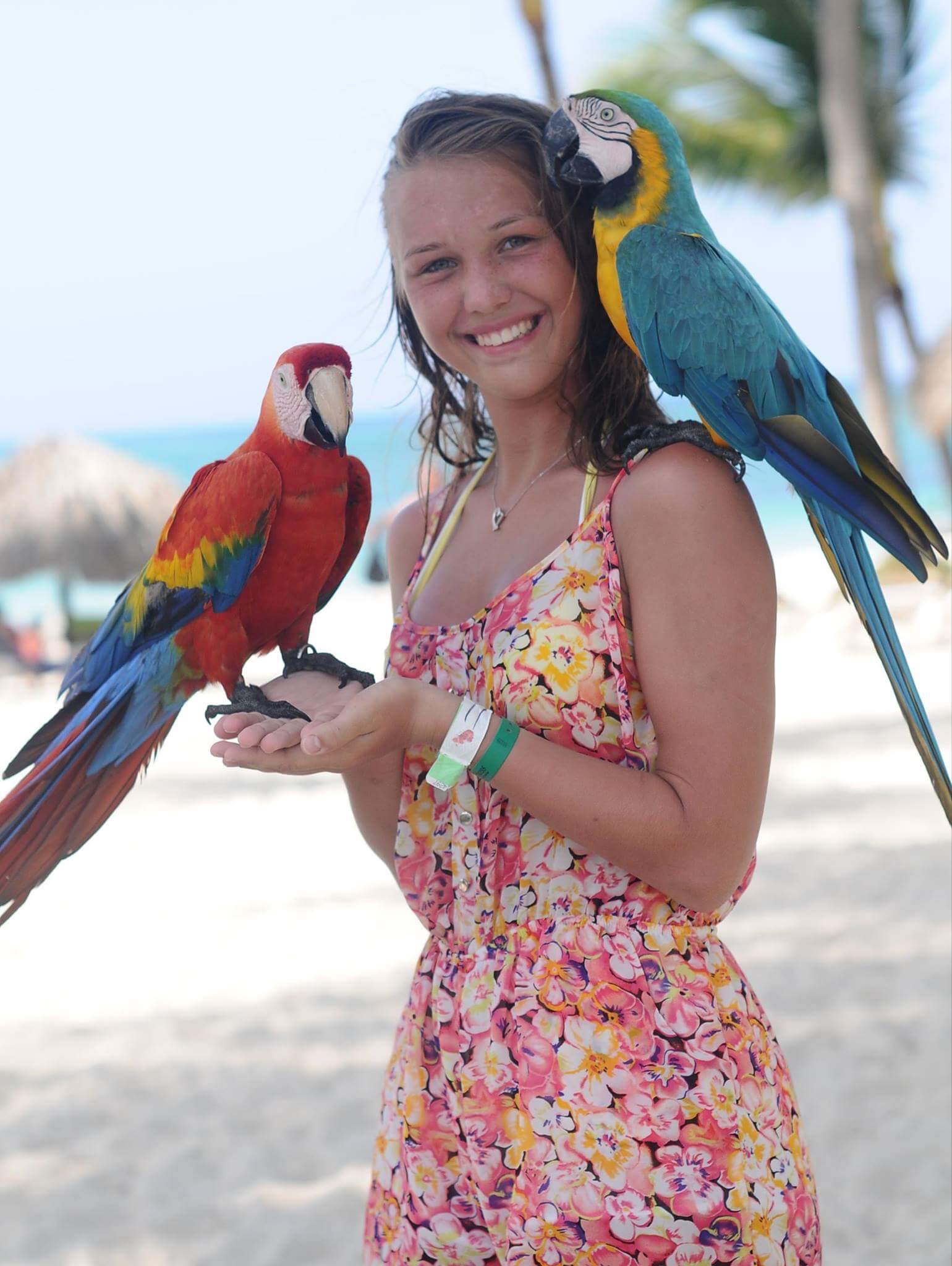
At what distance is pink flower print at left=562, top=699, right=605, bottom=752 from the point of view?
3.49 feet

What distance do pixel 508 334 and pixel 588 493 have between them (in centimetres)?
18

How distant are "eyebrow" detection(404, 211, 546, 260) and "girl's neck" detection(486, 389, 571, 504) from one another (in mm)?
188

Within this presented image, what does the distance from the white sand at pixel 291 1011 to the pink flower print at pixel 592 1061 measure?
4.66ft

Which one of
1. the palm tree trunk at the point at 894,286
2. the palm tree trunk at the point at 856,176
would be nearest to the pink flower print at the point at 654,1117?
the palm tree trunk at the point at 856,176

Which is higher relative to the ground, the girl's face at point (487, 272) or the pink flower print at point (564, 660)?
the girl's face at point (487, 272)

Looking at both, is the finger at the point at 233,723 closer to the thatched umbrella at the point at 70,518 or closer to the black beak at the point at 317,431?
the black beak at the point at 317,431

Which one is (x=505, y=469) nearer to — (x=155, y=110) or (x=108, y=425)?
(x=155, y=110)

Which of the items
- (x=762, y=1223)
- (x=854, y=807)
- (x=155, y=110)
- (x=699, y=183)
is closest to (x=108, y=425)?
(x=155, y=110)

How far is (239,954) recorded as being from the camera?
3434 millimetres

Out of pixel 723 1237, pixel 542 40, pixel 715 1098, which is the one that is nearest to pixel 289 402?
pixel 715 1098

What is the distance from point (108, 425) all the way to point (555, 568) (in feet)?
143

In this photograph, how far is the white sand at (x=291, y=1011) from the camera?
2283 millimetres

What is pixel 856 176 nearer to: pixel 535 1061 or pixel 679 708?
pixel 679 708

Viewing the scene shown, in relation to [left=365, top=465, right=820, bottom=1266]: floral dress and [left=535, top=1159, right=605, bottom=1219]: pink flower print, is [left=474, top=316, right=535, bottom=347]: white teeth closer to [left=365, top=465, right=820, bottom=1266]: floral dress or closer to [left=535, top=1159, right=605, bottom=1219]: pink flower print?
[left=365, top=465, right=820, bottom=1266]: floral dress
